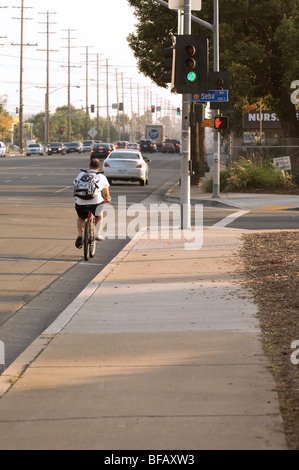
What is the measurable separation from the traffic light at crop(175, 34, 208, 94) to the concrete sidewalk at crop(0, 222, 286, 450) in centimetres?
775

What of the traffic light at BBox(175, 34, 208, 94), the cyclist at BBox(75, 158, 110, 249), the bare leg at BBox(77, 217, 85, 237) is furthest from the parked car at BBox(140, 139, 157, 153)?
the bare leg at BBox(77, 217, 85, 237)

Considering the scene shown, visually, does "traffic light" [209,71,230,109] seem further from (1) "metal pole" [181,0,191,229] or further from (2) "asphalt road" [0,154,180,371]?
(1) "metal pole" [181,0,191,229]

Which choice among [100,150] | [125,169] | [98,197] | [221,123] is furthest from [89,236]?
[100,150]

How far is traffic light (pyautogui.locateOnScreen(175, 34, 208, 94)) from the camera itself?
61.6 feet

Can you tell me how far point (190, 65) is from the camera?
1880 cm

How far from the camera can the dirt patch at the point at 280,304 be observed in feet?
21.4

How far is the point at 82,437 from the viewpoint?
576 cm

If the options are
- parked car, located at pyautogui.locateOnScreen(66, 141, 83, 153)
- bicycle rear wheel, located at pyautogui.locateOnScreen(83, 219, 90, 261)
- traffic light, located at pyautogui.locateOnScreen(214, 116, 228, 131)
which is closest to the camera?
bicycle rear wheel, located at pyautogui.locateOnScreen(83, 219, 90, 261)

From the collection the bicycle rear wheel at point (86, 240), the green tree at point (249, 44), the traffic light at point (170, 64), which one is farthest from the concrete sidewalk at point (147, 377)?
the green tree at point (249, 44)

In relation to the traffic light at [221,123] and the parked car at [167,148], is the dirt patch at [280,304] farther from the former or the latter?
the parked car at [167,148]

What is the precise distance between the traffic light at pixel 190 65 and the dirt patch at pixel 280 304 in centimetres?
333
